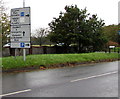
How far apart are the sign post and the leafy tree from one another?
1447 centimetres

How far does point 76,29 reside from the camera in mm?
28438

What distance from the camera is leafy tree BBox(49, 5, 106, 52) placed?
28062 mm

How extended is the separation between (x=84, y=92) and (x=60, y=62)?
822 cm

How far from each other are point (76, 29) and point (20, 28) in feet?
53.9

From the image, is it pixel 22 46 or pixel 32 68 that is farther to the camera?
pixel 22 46

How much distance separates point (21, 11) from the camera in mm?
12977

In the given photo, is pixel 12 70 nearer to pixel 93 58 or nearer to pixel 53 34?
pixel 93 58

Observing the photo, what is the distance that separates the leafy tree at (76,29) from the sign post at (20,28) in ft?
47.5

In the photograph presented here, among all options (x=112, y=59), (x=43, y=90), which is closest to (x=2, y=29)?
(x=112, y=59)

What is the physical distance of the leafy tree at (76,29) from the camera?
28062mm

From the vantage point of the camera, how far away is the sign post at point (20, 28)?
512 inches

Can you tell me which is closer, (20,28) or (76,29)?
(20,28)

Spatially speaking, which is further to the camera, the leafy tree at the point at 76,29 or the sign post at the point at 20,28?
the leafy tree at the point at 76,29

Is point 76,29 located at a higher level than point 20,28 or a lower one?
higher
